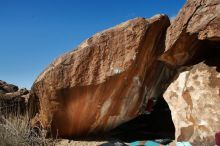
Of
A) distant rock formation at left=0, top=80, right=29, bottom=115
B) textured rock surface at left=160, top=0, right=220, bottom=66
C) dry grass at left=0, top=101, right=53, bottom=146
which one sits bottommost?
dry grass at left=0, top=101, right=53, bottom=146

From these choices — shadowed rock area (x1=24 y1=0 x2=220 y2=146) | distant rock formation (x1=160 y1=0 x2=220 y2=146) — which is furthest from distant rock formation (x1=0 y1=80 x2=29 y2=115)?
distant rock formation (x1=160 y1=0 x2=220 y2=146)

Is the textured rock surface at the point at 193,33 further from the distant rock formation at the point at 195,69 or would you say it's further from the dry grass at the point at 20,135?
the dry grass at the point at 20,135

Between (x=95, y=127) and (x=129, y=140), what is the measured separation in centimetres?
67

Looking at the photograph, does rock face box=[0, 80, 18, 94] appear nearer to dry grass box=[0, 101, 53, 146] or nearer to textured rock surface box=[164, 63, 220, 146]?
dry grass box=[0, 101, 53, 146]

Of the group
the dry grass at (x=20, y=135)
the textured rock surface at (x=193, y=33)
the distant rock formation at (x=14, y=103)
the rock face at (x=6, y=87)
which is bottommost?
the dry grass at (x=20, y=135)

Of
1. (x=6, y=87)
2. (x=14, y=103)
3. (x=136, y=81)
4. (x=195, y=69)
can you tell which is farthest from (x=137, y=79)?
(x=6, y=87)

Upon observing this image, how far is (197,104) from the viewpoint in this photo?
17.1 feet

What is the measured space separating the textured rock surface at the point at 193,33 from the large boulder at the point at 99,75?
31 centimetres

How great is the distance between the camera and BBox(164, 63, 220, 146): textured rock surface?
4.99 meters

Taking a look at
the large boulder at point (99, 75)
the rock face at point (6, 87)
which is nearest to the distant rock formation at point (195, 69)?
the large boulder at point (99, 75)

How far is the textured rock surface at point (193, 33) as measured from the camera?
502 centimetres

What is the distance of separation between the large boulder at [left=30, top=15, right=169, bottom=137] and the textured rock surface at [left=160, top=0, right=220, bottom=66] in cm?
31

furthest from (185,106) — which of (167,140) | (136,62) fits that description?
(136,62)

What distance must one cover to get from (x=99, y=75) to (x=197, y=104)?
1.72 meters
